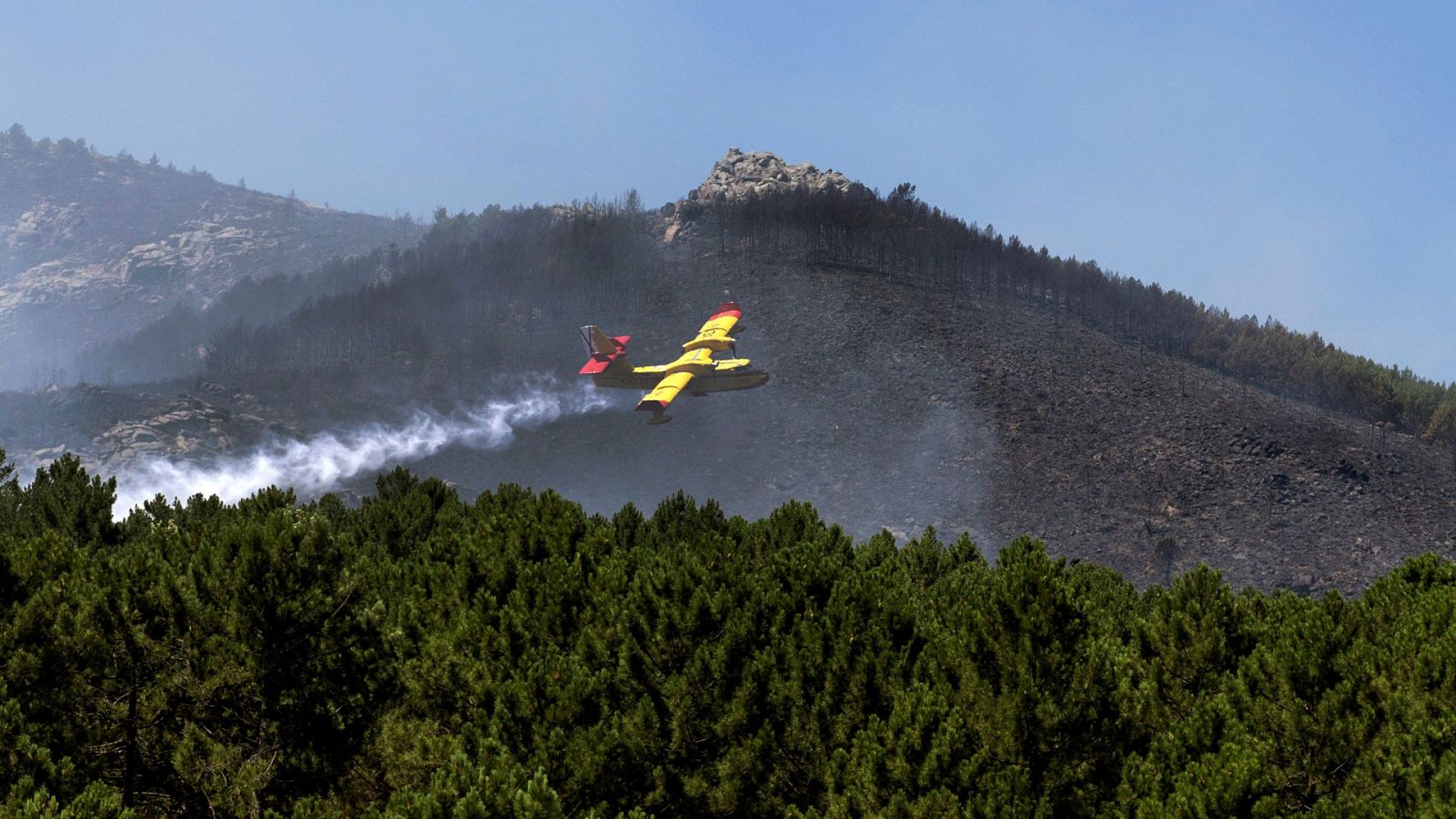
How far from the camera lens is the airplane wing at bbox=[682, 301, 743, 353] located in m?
66.8

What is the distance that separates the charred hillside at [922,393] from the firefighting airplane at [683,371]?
53825mm

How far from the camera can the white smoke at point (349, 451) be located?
419 feet

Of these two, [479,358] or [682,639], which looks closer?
[682,639]

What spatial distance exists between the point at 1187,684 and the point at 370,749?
18944 mm

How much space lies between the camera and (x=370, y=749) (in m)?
24.2

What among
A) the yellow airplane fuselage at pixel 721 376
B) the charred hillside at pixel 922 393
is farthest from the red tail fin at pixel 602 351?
the charred hillside at pixel 922 393

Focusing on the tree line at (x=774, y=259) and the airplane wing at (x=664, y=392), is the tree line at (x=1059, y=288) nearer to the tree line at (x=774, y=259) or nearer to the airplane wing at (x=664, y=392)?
the tree line at (x=774, y=259)

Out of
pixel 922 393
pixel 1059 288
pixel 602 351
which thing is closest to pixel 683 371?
pixel 602 351

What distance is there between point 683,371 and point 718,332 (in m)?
6.52

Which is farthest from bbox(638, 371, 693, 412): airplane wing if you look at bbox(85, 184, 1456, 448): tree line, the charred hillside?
bbox(85, 184, 1456, 448): tree line

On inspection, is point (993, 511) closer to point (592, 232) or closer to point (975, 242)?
point (975, 242)

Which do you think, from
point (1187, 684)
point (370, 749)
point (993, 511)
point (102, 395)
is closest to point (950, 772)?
point (1187, 684)

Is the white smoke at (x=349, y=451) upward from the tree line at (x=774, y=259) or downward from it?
downward

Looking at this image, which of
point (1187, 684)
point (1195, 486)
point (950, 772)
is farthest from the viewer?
point (1195, 486)
